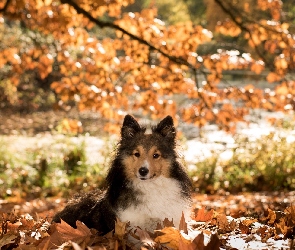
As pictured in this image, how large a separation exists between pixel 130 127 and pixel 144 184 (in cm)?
49

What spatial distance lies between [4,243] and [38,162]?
9.68 meters

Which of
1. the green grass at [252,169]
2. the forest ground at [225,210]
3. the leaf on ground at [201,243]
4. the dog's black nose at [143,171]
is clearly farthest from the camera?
the green grass at [252,169]

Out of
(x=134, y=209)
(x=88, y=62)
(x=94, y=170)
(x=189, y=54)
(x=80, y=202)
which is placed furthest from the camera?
(x=94, y=170)

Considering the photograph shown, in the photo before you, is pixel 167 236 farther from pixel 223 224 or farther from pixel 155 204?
pixel 155 204

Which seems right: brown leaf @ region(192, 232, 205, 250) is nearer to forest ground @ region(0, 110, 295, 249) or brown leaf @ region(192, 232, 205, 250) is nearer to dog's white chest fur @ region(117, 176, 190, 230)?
forest ground @ region(0, 110, 295, 249)

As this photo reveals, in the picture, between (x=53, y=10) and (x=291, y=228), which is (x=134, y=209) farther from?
(x=53, y=10)

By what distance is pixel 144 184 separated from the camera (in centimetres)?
381

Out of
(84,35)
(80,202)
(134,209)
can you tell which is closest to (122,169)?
(134,209)

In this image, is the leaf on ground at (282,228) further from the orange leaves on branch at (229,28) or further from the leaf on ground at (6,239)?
the orange leaves on branch at (229,28)

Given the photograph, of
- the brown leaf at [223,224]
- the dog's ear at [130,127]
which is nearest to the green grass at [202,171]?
the dog's ear at [130,127]

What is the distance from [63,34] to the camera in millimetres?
10305

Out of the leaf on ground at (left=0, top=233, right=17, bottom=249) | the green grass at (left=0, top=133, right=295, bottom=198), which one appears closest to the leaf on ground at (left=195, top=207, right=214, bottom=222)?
the leaf on ground at (left=0, top=233, right=17, bottom=249)

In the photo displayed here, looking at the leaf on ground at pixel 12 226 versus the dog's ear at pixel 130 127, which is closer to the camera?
the leaf on ground at pixel 12 226

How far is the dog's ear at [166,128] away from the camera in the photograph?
13.1ft
